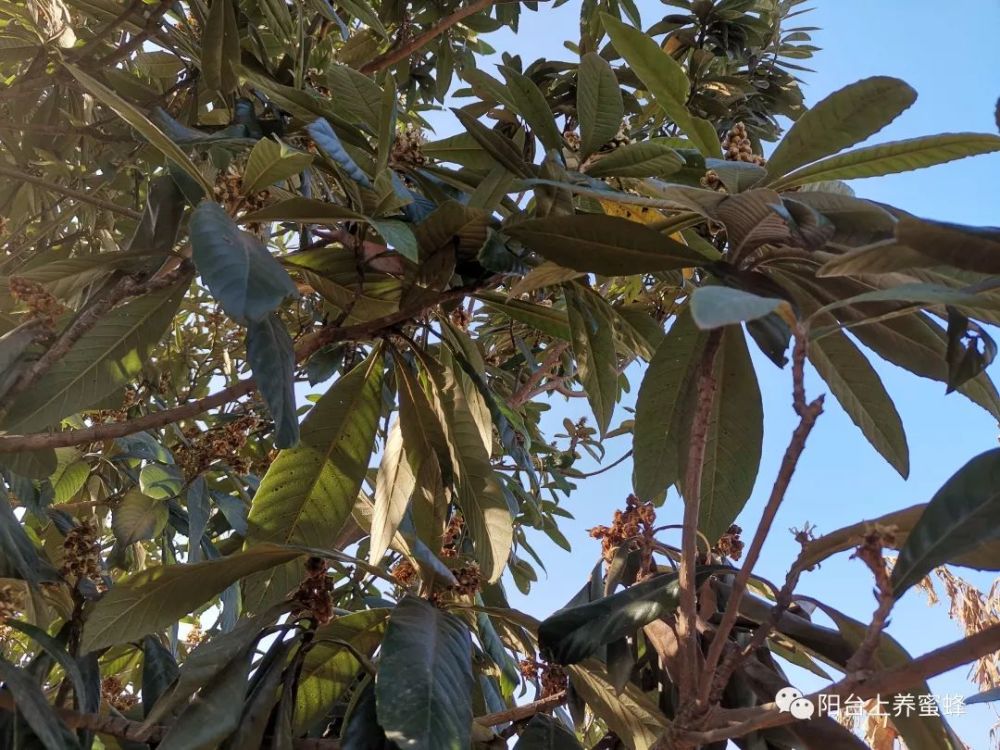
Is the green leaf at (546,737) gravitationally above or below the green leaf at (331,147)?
below

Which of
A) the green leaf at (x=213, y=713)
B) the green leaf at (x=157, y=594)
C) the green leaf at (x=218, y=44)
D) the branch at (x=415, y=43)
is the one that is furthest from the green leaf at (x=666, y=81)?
the branch at (x=415, y=43)

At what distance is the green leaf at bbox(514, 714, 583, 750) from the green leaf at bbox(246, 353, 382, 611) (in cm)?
38

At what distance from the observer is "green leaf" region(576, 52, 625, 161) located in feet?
3.57

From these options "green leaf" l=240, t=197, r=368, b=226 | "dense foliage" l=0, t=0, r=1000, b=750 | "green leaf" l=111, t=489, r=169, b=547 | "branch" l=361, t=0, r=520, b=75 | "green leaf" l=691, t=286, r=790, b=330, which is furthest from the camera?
"branch" l=361, t=0, r=520, b=75

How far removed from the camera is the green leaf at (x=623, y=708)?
3.21ft

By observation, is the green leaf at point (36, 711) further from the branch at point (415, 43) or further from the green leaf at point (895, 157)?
the branch at point (415, 43)

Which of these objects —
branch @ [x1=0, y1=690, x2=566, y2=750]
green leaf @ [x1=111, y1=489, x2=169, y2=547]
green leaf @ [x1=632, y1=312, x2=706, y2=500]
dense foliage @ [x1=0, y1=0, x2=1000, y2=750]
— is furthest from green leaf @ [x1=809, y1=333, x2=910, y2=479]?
green leaf @ [x1=111, y1=489, x2=169, y2=547]

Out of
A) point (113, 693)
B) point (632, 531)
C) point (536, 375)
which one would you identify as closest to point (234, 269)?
point (632, 531)

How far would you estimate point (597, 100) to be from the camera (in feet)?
3.60

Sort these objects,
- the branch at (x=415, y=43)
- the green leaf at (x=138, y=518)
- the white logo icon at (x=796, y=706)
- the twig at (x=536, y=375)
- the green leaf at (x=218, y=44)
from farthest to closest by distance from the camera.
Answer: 1. the twig at (x=536, y=375)
2. the branch at (x=415, y=43)
3. the green leaf at (x=218, y=44)
4. the green leaf at (x=138, y=518)
5. the white logo icon at (x=796, y=706)

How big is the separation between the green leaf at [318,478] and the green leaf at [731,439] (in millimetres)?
485

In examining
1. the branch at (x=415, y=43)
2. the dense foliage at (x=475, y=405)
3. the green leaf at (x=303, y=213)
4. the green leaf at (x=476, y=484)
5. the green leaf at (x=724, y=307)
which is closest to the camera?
the green leaf at (x=724, y=307)

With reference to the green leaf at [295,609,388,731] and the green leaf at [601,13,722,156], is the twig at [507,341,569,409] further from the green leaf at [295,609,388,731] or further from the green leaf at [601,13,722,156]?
the green leaf at [601,13,722,156]

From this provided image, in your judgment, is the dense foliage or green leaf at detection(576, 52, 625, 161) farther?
green leaf at detection(576, 52, 625, 161)
